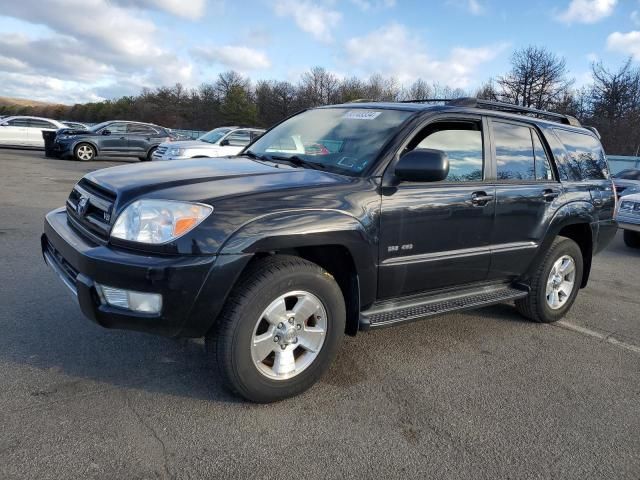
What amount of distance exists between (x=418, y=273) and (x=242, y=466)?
5.60ft

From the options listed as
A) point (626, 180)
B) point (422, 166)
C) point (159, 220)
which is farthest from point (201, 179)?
point (626, 180)

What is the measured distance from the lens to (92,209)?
311cm

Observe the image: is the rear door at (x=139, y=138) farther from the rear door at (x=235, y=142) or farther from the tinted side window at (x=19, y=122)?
the tinted side window at (x=19, y=122)

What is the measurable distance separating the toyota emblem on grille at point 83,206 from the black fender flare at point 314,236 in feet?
3.63

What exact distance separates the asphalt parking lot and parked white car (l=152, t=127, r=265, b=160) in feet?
30.0

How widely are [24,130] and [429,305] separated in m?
21.8

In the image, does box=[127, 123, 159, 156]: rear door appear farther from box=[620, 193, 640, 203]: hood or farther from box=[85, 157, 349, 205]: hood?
box=[85, 157, 349, 205]: hood

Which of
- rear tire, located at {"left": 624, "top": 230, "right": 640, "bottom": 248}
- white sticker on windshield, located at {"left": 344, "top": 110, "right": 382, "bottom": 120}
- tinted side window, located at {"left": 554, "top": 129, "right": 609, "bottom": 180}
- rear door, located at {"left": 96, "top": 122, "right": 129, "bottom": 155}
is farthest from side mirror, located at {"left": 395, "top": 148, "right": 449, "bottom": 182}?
rear door, located at {"left": 96, "top": 122, "right": 129, "bottom": 155}

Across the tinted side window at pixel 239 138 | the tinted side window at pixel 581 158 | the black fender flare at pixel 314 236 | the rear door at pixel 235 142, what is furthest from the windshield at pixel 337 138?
the tinted side window at pixel 239 138

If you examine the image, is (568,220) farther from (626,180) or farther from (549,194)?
(626,180)

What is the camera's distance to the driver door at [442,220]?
327 cm

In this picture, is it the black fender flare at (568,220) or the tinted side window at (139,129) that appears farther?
the tinted side window at (139,129)

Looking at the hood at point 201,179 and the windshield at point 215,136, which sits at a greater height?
the windshield at point 215,136

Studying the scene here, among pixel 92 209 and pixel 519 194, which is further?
pixel 519 194
